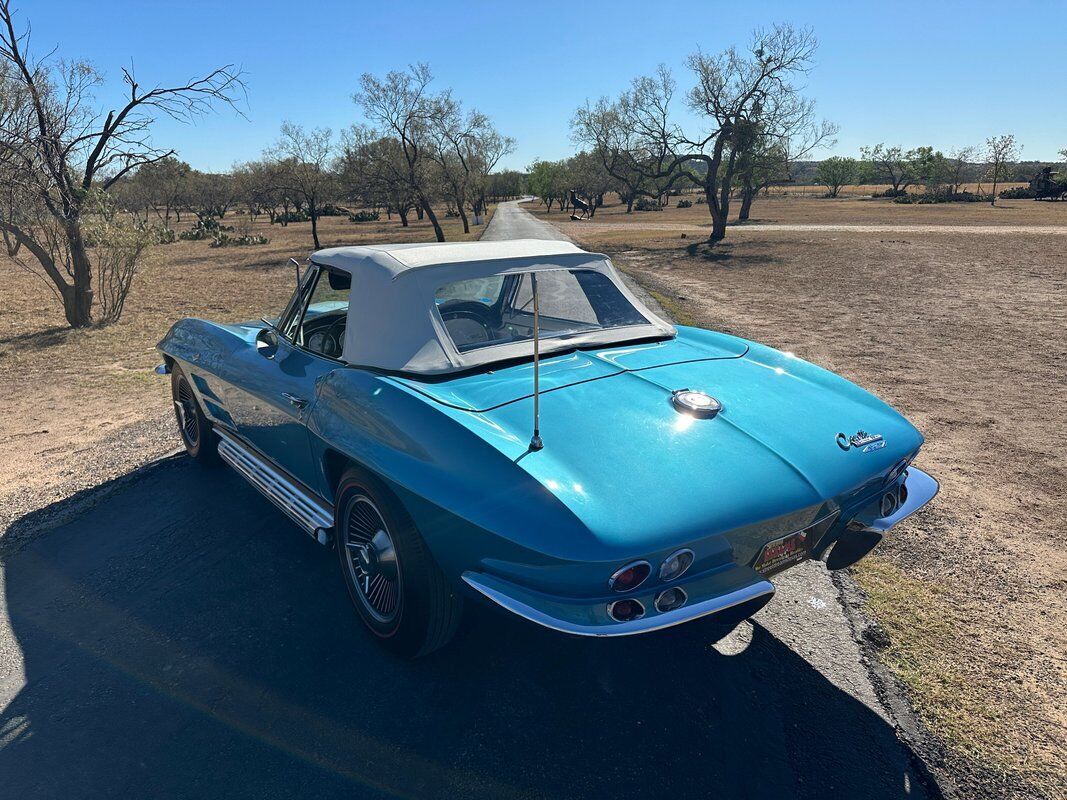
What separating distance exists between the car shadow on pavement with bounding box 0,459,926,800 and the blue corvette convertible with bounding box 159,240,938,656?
0.90 feet

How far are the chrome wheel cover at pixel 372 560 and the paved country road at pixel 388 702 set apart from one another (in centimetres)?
21

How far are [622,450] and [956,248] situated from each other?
22.5 m

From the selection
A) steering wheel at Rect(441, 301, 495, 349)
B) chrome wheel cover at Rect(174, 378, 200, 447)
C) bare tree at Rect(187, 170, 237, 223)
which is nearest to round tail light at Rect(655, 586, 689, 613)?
steering wheel at Rect(441, 301, 495, 349)

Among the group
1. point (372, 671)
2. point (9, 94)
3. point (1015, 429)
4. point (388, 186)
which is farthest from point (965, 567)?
point (388, 186)

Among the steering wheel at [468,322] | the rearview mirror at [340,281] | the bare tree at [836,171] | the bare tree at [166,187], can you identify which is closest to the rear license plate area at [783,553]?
the steering wheel at [468,322]

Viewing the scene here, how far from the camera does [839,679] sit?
2.64 meters

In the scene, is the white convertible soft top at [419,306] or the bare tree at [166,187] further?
the bare tree at [166,187]

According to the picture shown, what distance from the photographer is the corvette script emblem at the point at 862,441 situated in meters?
2.59

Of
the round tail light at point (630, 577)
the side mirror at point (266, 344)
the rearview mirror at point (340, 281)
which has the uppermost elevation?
the rearview mirror at point (340, 281)

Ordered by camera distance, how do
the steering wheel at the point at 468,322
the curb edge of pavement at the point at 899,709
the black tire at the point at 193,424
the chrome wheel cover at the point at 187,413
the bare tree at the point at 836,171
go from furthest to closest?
the bare tree at the point at 836,171
the chrome wheel cover at the point at 187,413
the black tire at the point at 193,424
the steering wheel at the point at 468,322
the curb edge of pavement at the point at 899,709

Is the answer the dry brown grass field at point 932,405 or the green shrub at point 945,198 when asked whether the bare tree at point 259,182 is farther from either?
the green shrub at point 945,198

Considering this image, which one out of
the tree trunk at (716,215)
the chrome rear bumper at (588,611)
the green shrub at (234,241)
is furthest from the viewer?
the green shrub at (234,241)

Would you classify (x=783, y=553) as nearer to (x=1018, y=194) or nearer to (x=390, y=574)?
(x=390, y=574)

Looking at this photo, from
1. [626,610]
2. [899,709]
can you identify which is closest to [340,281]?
[626,610]
